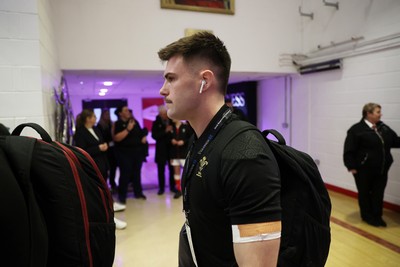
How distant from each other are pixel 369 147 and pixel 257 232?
3.55 metres

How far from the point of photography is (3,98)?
238 cm

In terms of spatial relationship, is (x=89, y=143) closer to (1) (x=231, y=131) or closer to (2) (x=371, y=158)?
(1) (x=231, y=131)

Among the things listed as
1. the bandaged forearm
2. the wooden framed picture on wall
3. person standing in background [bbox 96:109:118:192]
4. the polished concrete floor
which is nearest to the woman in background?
the polished concrete floor

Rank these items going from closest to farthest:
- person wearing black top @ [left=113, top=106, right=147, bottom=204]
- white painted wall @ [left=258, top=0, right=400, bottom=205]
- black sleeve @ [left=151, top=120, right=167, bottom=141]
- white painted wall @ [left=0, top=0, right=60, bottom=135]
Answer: white painted wall @ [left=0, top=0, right=60, bottom=135], white painted wall @ [left=258, top=0, right=400, bottom=205], person wearing black top @ [left=113, top=106, right=147, bottom=204], black sleeve @ [left=151, top=120, right=167, bottom=141]

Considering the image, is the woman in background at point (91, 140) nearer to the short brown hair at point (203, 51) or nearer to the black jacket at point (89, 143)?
the black jacket at point (89, 143)

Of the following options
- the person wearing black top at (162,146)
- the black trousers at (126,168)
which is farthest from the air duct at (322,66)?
the black trousers at (126,168)

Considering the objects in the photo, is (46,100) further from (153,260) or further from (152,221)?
(152,221)

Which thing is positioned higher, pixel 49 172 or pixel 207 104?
pixel 207 104

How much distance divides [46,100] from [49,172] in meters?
2.09

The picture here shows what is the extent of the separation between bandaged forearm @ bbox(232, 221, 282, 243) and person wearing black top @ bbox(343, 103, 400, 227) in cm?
348

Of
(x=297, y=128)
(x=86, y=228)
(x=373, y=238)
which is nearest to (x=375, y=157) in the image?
(x=373, y=238)

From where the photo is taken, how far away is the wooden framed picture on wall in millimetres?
4753

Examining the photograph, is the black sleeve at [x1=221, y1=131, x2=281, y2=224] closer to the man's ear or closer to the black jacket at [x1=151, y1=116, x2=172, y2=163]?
A: the man's ear

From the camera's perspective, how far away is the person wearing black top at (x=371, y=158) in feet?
12.1
